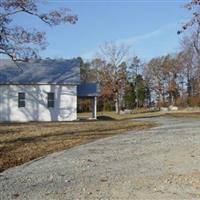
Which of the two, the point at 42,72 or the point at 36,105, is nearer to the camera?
the point at 36,105

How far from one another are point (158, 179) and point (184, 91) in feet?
293

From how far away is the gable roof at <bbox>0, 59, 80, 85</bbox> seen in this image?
131 feet

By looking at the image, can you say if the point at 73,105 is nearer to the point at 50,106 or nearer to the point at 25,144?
the point at 50,106

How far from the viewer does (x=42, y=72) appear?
42.0 metres

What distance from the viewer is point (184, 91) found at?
97.0 metres

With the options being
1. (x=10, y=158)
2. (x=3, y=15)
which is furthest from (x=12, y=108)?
(x=10, y=158)

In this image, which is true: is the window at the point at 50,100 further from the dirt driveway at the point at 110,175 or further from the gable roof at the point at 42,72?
the dirt driveway at the point at 110,175

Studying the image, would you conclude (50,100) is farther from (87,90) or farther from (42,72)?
(87,90)

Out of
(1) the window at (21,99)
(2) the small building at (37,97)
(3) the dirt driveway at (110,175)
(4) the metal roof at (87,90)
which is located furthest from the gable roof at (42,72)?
(3) the dirt driveway at (110,175)

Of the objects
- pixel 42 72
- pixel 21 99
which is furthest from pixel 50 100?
pixel 42 72

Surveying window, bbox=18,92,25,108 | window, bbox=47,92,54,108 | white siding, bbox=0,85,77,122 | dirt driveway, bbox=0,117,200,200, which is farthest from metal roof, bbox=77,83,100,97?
dirt driveway, bbox=0,117,200,200

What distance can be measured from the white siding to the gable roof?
1.96ft

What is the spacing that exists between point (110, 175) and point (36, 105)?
98.4 feet

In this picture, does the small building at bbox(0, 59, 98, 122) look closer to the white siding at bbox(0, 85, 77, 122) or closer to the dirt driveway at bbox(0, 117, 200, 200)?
the white siding at bbox(0, 85, 77, 122)
